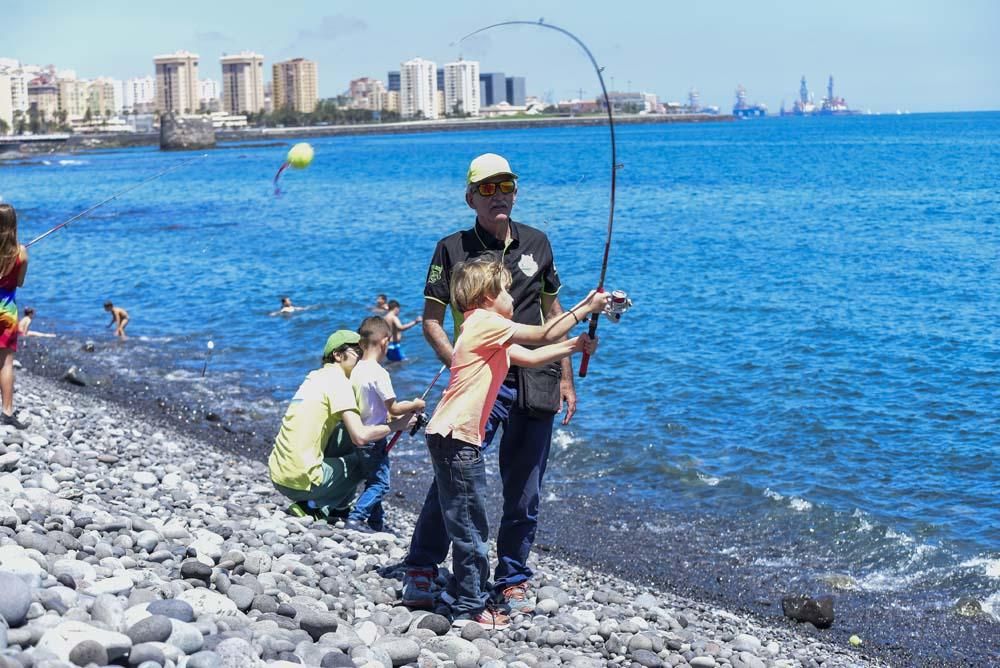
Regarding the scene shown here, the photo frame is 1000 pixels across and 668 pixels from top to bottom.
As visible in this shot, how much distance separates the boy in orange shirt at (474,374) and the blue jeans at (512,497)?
0.65 feet

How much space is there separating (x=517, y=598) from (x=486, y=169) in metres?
2.13

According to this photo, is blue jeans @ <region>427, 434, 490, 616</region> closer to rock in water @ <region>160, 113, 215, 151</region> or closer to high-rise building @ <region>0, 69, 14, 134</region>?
high-rise building @ <region>0, 69, 14, 134</region>

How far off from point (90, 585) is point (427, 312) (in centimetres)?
190

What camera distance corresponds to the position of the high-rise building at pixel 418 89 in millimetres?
160250

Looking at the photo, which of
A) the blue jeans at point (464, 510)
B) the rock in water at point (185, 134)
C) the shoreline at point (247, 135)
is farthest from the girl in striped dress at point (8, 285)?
the rock in water at point (185, 134)

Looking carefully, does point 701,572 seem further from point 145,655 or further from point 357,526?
point 145,655

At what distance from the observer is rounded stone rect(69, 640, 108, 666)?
11.5 feet

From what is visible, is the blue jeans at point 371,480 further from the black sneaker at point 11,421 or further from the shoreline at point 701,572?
the black sneaker at point 11,421

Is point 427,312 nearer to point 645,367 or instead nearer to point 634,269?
point 645,367

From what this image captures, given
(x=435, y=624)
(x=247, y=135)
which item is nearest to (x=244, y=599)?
(x=435, y=624)

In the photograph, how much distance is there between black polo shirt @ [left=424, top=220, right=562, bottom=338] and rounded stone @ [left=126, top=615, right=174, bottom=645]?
77.3 inches

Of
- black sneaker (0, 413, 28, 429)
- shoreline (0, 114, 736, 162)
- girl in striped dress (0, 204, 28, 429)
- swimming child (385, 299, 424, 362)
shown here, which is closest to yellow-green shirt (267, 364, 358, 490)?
girl in striped dress (0, 204, 28, 429)

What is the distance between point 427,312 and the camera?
535 centimetres

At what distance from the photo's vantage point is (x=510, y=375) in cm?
522
